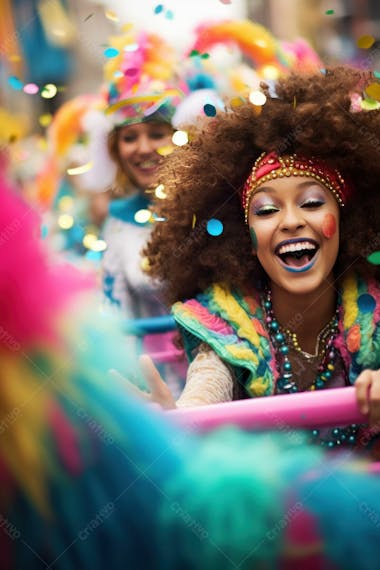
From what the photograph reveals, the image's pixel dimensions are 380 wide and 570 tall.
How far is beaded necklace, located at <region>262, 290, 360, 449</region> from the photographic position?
2441mm

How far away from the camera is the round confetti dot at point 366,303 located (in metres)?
2.48

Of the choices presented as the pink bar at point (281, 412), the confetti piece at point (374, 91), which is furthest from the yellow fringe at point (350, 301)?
the pink bar at point (281, 412)

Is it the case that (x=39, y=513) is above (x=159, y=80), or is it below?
below

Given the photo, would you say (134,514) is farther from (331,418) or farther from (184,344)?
(184,344)

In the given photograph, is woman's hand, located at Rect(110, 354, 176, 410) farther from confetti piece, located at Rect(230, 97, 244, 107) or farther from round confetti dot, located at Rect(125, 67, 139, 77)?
round confetti dot, located at Rect(125, 67, 139, 77)

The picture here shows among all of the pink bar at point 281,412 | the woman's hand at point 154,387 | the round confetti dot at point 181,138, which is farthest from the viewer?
the round confetti dot at point 181,138

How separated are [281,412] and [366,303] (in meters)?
0.79

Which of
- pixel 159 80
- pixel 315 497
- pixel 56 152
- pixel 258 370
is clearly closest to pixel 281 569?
pixel 315 497

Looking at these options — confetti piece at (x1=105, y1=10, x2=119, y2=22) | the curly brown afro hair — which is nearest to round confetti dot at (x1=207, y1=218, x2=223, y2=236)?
the curly brown afro hair

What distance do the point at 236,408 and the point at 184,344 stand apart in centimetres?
83

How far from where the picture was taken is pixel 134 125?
14.4 feet

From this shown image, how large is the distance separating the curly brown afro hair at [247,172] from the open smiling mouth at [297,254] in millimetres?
174

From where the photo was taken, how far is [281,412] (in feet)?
5.87

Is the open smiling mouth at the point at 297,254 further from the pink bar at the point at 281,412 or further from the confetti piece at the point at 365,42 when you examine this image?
the pink bar at the point at 281,412
